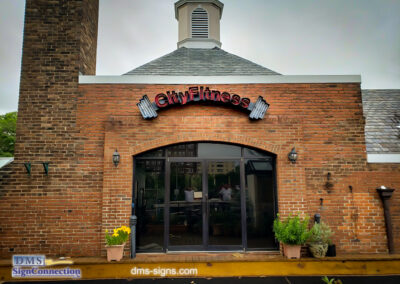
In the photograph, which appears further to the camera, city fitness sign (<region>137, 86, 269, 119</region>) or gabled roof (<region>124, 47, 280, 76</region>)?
gabled roof (<region>124, 47, 280, 76</region>)

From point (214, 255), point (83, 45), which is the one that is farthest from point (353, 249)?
point (83, 45)

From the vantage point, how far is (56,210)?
6957 millimetres

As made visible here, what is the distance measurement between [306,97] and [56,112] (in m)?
6.98

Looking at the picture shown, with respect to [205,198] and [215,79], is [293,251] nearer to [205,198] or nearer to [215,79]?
[205,198]

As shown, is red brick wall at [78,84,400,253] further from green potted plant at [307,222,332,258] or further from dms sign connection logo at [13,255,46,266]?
dms sign connection logo at [13,255,46,266]

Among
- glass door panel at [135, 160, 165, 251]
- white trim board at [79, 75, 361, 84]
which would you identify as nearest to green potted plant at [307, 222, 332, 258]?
glass door panel at [135, 160, 165, 251]

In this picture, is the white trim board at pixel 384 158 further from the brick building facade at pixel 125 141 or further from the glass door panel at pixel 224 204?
the glass door panel at pixel 224 204

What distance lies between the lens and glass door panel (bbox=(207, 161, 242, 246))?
7129 millimetres

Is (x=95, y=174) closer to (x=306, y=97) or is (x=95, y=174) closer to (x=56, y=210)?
(x=56, y=210)

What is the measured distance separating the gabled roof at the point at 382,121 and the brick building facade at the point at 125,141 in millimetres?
1246

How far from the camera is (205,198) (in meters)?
7.21

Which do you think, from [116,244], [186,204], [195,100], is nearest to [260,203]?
[186,204]

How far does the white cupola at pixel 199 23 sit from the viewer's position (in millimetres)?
11445

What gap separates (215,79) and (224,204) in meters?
3.49
